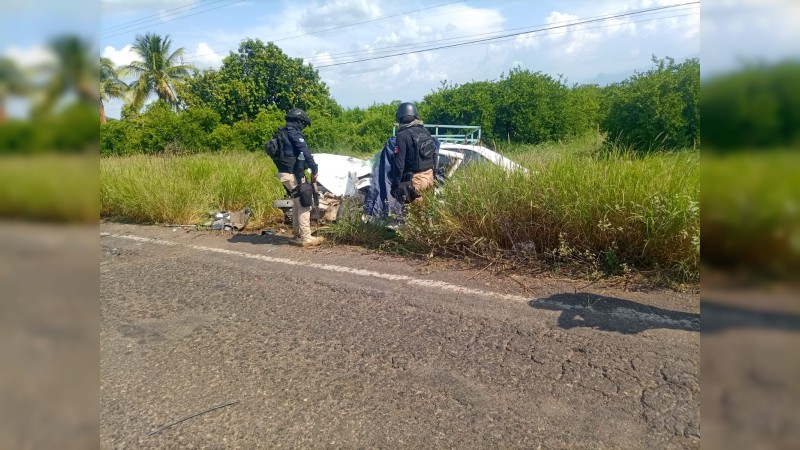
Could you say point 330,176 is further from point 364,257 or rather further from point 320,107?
point 320,107

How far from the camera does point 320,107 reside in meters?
26.7

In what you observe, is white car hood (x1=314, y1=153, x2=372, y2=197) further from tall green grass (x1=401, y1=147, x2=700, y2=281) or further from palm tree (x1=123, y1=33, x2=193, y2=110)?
palm tree (x1=123, y1=33, x2=193, y2=110)

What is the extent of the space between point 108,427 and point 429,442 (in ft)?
5.69

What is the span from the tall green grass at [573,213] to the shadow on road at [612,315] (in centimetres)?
72

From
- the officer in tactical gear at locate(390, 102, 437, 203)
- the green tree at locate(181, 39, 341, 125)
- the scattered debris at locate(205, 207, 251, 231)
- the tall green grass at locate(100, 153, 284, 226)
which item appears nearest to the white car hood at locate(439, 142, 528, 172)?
the officer in tactical gear at locate(390, 102, 437, 203)

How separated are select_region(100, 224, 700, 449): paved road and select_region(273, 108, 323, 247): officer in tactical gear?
1666 millimetres

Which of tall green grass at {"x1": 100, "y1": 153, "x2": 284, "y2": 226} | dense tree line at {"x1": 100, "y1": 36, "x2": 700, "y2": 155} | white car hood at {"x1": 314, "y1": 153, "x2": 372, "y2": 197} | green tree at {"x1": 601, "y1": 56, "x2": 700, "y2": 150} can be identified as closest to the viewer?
white car hood at {"x1": 314, "y1": 153, "x2": 372, "y2": 197}

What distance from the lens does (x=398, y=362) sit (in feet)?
11.6

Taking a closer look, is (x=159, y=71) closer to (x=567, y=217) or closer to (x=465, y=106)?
(x=465, y=106)

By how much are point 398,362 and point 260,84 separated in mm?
24293

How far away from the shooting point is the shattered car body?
7.25 metres
